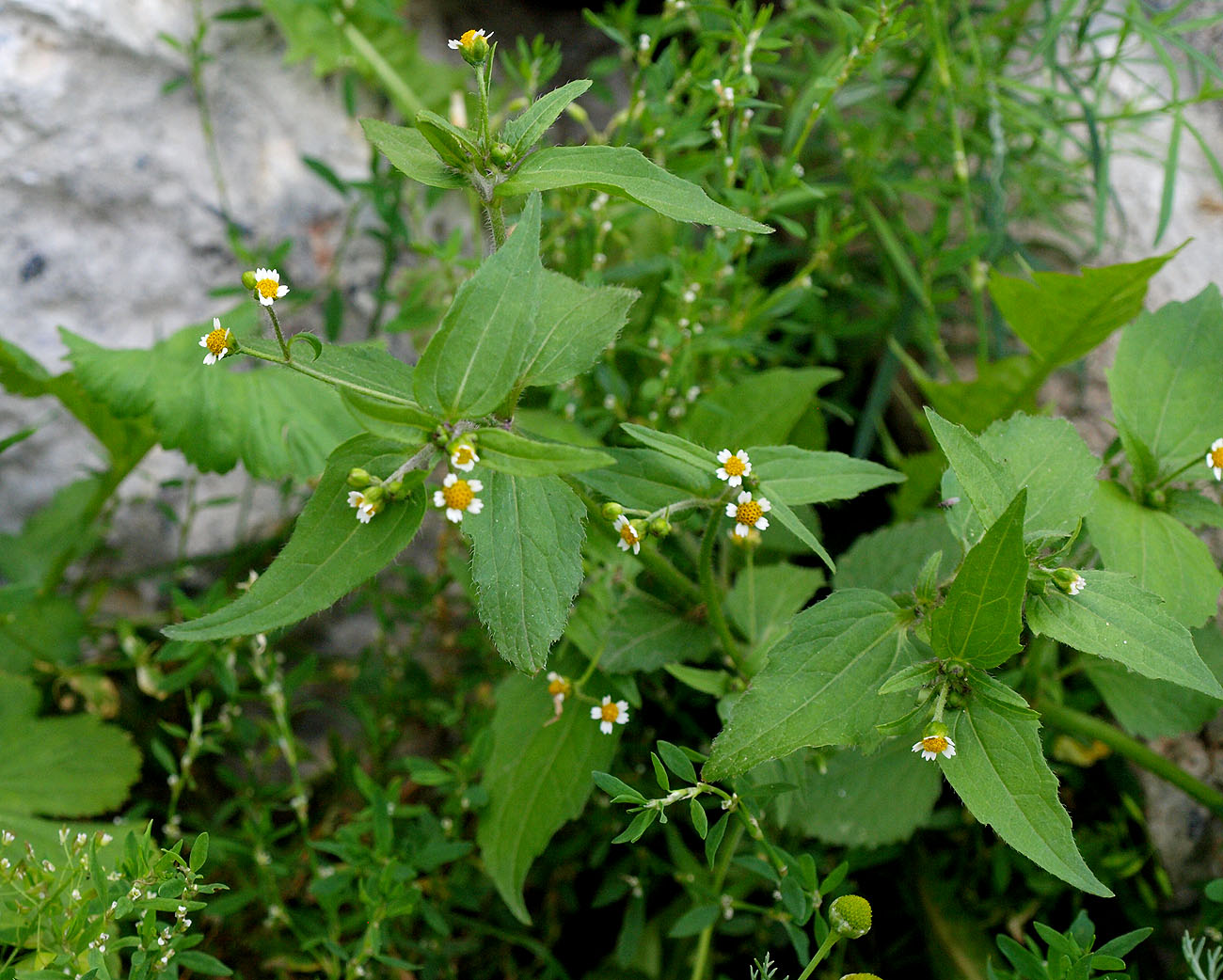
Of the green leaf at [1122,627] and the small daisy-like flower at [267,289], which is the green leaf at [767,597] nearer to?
the green leaf at [1122,627]

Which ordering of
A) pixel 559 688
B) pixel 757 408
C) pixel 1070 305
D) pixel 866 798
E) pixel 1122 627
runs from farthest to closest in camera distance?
1. pixel 757 408
2. pixel 1070 305
3. pixel 866 798
4. pixel 559 688
5. pixel 1122 627

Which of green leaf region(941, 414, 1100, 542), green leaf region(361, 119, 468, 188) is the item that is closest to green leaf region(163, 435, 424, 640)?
green leaf region(361, 119, 468, 188)

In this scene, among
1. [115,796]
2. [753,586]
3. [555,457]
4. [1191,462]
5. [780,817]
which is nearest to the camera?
[555,457]

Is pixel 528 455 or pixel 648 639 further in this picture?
pixel 648 639

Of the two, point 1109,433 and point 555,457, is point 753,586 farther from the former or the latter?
point 1109,433

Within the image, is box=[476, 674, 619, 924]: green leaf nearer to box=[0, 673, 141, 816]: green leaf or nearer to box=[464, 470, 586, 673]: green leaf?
box=[464, 470, 586, 673]: green leaf

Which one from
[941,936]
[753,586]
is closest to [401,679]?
[753,586]

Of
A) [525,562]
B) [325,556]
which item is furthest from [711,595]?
[325,556]

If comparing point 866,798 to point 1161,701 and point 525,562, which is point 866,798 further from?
point 525,562
